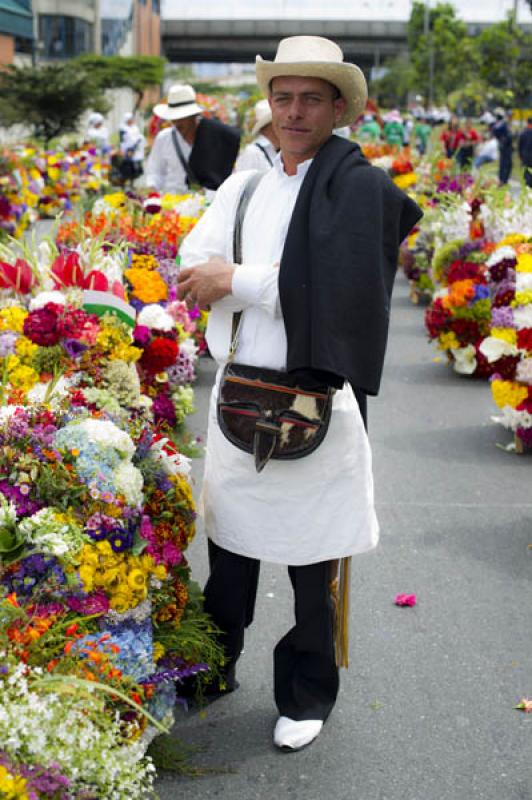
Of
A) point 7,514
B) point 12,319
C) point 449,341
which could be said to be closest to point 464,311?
point 449,341

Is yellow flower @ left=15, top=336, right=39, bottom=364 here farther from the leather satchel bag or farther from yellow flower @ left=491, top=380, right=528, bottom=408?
yellow flower @ left=491, top=380, right=528, bottom=408

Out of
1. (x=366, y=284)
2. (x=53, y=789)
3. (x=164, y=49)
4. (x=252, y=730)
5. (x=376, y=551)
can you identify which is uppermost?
(x=366, y=284)

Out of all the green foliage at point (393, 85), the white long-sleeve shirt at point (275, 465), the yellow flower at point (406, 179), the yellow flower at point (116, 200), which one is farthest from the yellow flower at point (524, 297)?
the green foliage at point (393, 85)

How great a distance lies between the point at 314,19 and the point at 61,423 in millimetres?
93736

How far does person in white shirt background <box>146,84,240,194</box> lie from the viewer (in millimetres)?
9609

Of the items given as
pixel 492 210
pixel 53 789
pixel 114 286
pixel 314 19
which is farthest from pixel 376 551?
pixel 314 19

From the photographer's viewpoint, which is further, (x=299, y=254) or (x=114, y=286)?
(x=114, y=286)

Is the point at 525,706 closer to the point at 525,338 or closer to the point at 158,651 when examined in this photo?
the point at 158,651

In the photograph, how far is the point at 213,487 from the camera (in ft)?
12.6

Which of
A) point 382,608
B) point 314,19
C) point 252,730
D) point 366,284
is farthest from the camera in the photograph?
point 314,19

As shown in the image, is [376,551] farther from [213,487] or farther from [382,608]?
[213,487]

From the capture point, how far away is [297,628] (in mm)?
3832

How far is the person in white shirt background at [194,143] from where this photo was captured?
31.5 feet

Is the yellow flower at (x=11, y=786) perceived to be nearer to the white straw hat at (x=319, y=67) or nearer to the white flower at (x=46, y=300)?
the white straw hat at (x=319, y=67)
